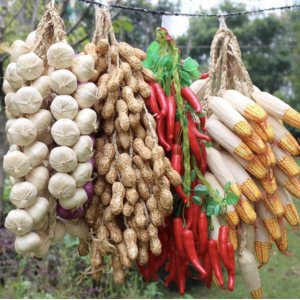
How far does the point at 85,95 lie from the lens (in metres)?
1.08

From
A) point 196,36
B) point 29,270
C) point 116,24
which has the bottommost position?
point 29,270

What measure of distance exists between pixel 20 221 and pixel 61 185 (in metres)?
0.15

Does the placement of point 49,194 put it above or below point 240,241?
above

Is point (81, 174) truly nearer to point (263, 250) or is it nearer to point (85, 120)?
point (85, 120)

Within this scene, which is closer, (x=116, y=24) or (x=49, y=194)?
(x=49, y=194)

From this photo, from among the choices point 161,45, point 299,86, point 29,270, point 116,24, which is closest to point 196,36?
point 299,86

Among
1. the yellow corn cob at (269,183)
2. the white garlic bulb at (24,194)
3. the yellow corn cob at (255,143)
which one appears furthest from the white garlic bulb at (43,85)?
the yellow corn cob at (269,183)

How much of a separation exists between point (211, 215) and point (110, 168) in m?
0.41

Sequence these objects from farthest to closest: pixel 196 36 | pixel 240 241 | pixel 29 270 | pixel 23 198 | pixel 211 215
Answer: pixel 196 36 → pixel 29 270 → pixel 240 241 → pixel 211 215 → pixel 23 198

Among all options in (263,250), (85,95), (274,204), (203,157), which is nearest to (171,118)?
(203,157)

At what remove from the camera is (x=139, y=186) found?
1.15 m

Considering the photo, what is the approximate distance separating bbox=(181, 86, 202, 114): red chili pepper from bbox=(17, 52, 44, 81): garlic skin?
490 millimetres

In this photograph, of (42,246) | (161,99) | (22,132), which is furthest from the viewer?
(161,99)

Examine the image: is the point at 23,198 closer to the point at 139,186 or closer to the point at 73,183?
the point at 73,183
